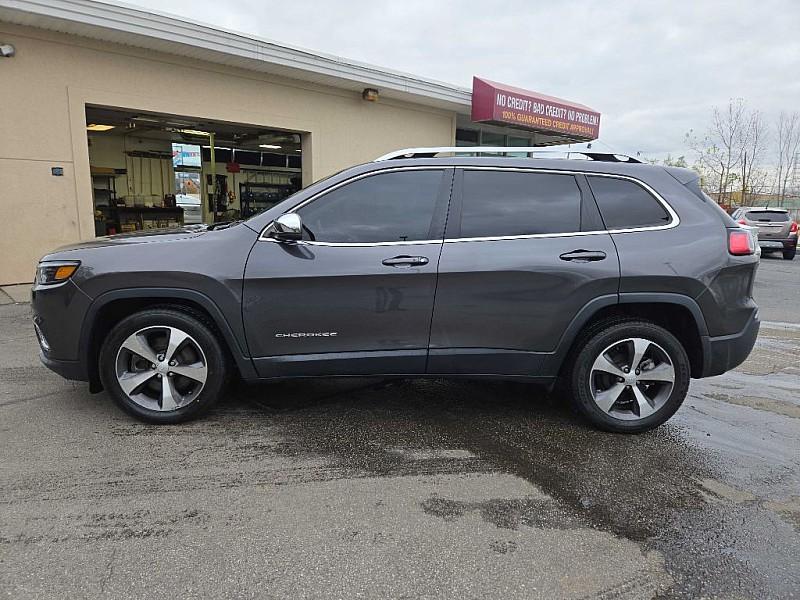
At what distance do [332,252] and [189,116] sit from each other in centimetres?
821

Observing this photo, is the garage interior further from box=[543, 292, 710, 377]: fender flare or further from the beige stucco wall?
box=[543, 292, 710, 377]: fender flare

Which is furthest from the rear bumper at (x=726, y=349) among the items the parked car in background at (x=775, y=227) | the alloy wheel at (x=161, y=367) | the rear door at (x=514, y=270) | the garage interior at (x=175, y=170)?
the parked car in background at (x=775, y=227)

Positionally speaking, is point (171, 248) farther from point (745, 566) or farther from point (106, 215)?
point (106, 215)

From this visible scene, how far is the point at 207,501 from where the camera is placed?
293cm

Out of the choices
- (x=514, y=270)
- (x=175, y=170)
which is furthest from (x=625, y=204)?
(x=175, y=170)

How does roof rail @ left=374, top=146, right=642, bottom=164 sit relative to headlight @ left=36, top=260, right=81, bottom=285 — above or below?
above

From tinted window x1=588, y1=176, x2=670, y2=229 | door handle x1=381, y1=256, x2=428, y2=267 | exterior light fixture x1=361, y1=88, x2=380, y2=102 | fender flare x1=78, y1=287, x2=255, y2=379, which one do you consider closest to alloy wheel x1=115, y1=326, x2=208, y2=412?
fender flare x1=78, y1=287, x2=255, y2=379

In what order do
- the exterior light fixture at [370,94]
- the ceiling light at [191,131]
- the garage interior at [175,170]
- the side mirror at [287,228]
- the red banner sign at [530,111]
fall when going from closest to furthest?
1. the side mirror at [287,228]
2. the exterior light fixture at [370,94]
3. the red banner sign at [530,111]
4. the ceiling light at [191,131]
5. the garage interior at [175,170]

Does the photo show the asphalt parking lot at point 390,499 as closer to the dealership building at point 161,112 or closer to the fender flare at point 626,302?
the fender flare at point 626,302

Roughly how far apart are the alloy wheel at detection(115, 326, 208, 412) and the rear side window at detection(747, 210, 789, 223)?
18515 millimetres

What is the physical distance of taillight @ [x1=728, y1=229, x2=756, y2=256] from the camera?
3.72 meters

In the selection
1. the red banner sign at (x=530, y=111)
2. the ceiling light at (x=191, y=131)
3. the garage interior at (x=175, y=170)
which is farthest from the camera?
the garage interior at (x=175, y=170)

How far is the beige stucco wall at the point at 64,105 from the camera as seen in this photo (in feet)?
28.3

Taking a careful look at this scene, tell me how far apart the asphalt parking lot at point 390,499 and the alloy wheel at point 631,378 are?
22 cm
